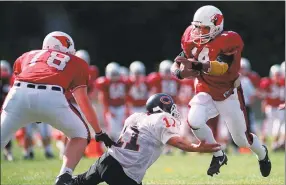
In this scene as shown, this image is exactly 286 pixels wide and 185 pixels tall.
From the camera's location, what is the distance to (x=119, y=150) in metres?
5.41

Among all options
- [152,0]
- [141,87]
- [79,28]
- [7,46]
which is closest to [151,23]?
[152,0]

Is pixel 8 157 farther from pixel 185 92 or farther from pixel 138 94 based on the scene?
pixel 185 92

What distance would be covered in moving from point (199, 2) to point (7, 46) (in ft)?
18.6

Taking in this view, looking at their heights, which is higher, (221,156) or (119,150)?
(119,150)

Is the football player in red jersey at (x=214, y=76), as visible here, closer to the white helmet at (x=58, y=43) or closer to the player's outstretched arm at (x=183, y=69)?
the player's outstretched arm at (x=183, y=69)

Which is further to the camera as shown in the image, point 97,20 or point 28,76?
point 97,20

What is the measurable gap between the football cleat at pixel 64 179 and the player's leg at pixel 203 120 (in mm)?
1328

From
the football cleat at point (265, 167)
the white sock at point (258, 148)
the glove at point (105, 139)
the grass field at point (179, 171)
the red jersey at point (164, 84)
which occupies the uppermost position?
the glove at point (105, 139)

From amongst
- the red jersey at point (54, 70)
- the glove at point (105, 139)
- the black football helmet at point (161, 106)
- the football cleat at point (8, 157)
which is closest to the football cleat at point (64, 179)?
the glove at point (105, 139)

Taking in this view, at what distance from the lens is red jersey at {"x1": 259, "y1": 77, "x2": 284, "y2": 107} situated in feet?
44.0

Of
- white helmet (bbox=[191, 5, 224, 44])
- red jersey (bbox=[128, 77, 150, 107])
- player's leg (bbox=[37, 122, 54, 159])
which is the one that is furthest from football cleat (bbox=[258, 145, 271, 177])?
red jersey (bbox=[128, 77, 150, 107])

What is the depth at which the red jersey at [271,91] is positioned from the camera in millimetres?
13414

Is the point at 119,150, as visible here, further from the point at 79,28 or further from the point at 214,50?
the point at 79,28

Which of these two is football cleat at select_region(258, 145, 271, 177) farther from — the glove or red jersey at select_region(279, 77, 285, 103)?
red jersey at select_region(279, 77, 285, 103)
